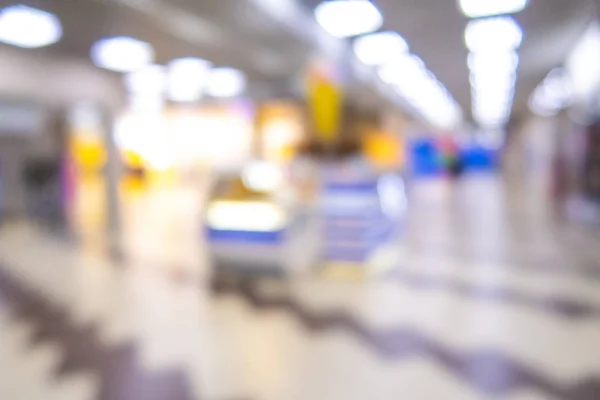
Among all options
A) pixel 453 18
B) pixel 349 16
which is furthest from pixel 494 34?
pixel 349 16

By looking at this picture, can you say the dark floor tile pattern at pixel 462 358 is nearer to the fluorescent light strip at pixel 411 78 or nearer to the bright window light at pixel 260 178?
the bright window light at pixel 260 178

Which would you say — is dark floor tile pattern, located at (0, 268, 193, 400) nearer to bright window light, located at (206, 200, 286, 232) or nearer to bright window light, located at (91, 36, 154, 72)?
bright window light, located at (206, 200, 286, 232)

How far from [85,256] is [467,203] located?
31.5ft

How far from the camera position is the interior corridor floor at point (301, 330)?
2371 mm

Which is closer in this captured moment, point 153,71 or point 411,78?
point 411,78

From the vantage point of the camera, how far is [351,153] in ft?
21.5

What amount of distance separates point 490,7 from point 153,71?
25.6ft

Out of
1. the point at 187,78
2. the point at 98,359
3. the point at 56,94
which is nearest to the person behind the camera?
the point at 98,359

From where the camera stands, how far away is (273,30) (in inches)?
179

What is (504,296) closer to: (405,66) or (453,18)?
(405,66)

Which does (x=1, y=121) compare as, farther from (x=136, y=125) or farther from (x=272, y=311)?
(x=136, y=125)

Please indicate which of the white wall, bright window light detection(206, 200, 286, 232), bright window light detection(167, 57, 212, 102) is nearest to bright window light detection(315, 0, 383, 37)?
bright window light detection(206, 200, 286, 232)

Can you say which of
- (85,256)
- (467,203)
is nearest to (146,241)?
(85,256)

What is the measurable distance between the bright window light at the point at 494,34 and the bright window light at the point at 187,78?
6.10 meters
